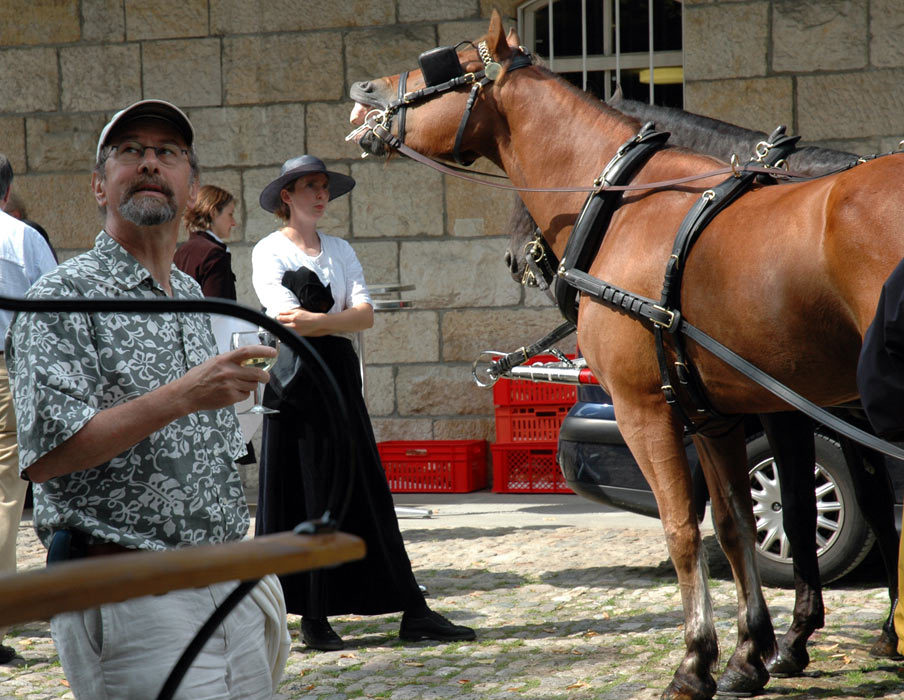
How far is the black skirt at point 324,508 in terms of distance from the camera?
455 cm

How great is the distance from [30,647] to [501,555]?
257 centimetres

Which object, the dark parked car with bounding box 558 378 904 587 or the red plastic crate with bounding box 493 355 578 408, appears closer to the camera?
the dark parked car with bounding box 558 378 904 587

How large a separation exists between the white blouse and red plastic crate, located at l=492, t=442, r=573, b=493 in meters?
3.37

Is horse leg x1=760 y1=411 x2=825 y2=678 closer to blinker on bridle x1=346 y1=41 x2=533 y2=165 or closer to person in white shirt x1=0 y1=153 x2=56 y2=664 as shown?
blinker on bridle x1=346 y1=41 x2=533 y2=165

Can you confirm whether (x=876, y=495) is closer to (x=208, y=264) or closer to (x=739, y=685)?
(x=739, y=685)

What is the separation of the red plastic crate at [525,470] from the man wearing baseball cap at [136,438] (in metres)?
5.73

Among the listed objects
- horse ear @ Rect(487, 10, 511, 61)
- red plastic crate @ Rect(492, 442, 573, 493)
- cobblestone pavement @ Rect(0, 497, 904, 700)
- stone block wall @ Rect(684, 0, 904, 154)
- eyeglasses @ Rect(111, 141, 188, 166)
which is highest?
stone block wall @ Rect(684, 0, 904, 154)

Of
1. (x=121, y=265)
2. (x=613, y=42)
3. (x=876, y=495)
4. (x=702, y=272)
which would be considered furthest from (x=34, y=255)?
(x=613, y=42)

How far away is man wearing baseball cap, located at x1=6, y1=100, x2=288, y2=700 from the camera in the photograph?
6.58 feet

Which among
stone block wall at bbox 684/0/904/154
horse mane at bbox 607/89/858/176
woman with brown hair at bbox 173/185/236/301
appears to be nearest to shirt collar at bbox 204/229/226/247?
woman with brown hair at bbox 173/185/236/301

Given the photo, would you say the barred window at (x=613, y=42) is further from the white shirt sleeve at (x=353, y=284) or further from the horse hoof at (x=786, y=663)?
the horse hoof at (x=786, y=663)

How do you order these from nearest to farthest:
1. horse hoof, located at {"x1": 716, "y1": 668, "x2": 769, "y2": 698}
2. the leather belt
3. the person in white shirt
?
1. the leather belt
2. horse hoof, located at {"x1": 716, "y1": 668, "x2": 769, "y2": 698}
3. the person in white shirt

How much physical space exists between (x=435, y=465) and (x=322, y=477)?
382cm

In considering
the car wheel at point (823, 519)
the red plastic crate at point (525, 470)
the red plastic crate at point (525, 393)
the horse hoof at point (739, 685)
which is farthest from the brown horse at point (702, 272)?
the red plastic crate at point (525, 470)
